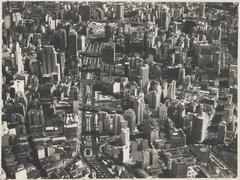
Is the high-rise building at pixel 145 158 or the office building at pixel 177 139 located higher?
the office building at pixel 177 139

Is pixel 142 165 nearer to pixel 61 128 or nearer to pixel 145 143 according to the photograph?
pixel 145 143

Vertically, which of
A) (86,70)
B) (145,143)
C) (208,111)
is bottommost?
(145,143)

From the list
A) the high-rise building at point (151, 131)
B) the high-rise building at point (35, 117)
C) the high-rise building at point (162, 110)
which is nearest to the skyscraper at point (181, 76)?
the high-rise building at point (162, 110)

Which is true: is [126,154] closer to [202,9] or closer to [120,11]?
[120,11]

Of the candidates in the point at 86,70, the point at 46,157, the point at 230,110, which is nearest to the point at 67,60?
the point at 86,70

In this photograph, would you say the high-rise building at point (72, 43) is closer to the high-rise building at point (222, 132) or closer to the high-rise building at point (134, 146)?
the high-rise building at point (134, 146)

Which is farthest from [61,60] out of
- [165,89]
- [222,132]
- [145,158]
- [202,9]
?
[222,132]

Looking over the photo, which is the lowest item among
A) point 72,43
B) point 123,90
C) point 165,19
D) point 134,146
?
point 134,146
